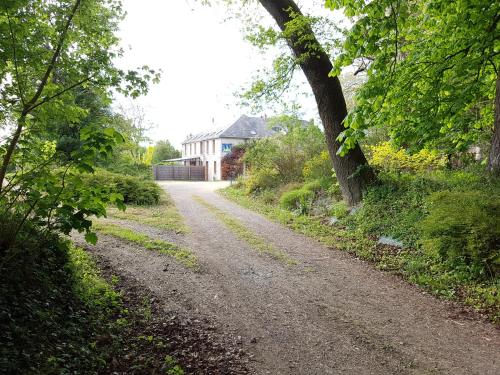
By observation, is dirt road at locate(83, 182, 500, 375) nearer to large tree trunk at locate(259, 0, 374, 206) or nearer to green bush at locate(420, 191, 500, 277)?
green bush at locate(420, 191, 500, 277)

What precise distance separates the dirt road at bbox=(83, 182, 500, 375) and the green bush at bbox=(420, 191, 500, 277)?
96cm

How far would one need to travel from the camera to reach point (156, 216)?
11.9 m

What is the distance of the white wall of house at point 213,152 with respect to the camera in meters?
42.4

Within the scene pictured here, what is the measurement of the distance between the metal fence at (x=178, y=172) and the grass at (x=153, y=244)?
32.8m

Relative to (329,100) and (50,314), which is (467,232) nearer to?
(329,100)

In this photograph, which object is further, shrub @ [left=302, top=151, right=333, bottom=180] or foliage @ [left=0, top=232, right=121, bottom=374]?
shrub @ [left=302, top=151, right=333, bottom=180]

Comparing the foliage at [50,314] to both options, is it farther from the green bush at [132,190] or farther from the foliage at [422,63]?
the green bush at [132,190]

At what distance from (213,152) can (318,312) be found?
133 ft

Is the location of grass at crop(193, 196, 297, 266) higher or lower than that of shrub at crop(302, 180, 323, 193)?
lower

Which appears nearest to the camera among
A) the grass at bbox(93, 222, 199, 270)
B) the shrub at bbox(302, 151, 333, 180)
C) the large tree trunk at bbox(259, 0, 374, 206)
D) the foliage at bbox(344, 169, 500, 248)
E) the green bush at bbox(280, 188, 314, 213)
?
the grass at bbox(93, 222, 199, 270)

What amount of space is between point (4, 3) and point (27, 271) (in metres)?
2.69

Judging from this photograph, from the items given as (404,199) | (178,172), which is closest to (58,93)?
(404,199)

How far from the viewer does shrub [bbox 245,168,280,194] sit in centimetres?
1700

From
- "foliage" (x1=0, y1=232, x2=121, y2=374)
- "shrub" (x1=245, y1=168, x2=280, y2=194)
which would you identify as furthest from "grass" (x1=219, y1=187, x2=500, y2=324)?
"shrub" (x1=245, y1=168, x2=280, y2=194)
